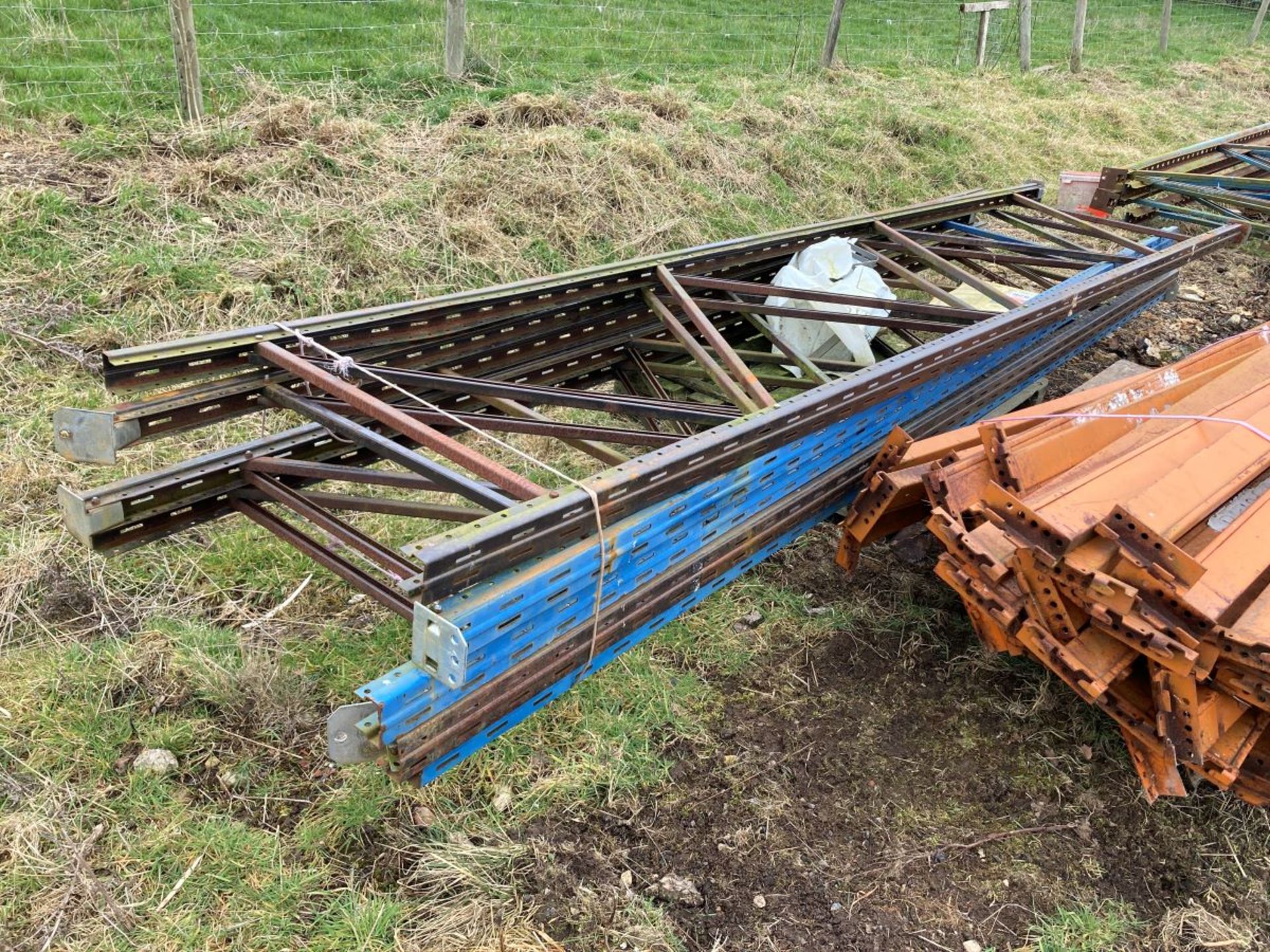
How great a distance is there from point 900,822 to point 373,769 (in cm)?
181

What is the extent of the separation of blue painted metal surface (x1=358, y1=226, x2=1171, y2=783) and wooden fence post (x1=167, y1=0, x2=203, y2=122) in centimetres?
503

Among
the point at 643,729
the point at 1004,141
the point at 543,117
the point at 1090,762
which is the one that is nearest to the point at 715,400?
the point at 643,729

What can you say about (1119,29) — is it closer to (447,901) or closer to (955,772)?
(955,772)

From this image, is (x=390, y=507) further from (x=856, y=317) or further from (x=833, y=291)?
(x=833, y=291)

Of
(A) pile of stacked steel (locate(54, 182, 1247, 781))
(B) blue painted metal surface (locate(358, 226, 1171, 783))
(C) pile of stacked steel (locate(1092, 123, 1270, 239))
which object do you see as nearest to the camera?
(B) blue painted metal surface (locate(358, 226, 1171, 783))

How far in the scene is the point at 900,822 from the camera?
3.10 meters

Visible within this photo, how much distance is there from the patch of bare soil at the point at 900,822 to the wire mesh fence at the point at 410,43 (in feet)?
19.0

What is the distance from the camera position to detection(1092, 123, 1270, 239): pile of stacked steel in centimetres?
680

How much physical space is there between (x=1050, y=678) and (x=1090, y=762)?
0.38m

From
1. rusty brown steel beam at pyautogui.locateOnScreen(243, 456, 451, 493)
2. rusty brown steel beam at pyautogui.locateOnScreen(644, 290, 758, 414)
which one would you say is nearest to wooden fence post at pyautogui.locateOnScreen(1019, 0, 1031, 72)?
rusty brown steel beam at pyautogui.locateOnScreen(644, 290, 758, 414)

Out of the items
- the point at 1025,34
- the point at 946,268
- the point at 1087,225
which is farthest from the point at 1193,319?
the point at 1025,34

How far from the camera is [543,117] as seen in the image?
7.39 metres

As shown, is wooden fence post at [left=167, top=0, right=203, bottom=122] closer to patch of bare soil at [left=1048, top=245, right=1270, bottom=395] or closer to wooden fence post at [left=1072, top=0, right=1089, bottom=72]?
patch of bare soil at [left=1048, top=245, right=1270, bottom=395]

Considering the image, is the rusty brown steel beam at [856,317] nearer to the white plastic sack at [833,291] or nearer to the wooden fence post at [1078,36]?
the white plastic sack at [833,291]
